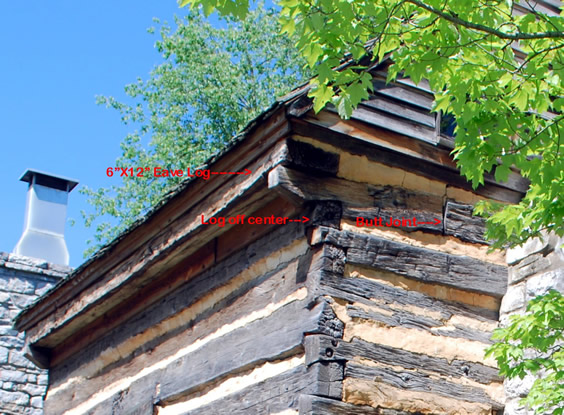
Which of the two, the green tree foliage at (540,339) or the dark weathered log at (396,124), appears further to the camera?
the dark weathered log at (396,124)

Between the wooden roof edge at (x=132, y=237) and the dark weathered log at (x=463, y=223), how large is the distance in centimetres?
137

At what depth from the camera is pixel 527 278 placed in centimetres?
544

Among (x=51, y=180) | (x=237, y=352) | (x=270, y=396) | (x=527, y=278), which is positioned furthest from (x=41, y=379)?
(x=527, y=278)

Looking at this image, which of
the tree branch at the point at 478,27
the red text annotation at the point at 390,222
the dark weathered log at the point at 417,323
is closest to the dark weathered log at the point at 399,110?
the red text annotation at the point at 390,222

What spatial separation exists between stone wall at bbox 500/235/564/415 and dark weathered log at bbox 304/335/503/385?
0.20 meters

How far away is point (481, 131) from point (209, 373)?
2.64 meters

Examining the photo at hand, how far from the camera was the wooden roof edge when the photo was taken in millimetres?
5180

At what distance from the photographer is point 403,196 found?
545cm

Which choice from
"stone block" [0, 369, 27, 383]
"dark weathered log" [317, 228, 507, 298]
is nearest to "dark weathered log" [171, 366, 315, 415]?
"dark weathered log" [317, 228, 507, 298]

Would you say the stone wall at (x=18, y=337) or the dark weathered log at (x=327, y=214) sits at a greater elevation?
the stone wall at (x=18, y=337)

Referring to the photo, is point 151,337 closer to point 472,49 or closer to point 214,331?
point 214,331

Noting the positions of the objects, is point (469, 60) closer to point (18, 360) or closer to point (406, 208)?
point (406, 208)

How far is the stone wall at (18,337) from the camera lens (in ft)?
35.7

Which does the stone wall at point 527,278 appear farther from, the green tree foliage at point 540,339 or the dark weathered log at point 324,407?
the dark weathered log at point 324,407
